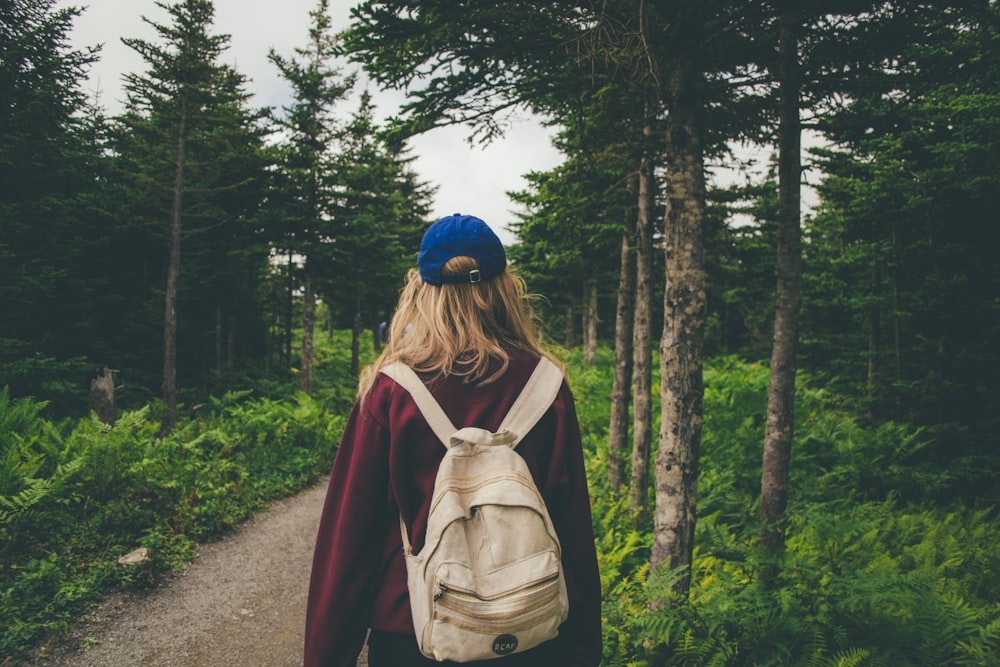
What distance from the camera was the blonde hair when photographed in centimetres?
175

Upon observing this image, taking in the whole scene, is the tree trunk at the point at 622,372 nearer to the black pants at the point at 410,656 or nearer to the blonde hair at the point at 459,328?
the blonde hair at the point at 459,328

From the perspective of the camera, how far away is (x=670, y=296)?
4191 millimetres

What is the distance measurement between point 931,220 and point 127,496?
633 inches

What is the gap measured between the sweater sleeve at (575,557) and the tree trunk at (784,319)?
4.98 m

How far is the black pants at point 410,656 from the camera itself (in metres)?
1.59

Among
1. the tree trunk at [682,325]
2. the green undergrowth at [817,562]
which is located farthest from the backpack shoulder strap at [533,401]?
the green undergrowth at [817,562]

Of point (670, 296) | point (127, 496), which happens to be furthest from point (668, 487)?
point (127, 496)

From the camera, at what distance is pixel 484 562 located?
57.4 inches

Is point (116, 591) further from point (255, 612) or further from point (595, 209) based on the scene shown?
point (595, 209)

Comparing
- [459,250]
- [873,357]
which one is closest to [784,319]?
[459,250]

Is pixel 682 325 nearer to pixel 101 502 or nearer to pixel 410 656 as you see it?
pixel 410 656

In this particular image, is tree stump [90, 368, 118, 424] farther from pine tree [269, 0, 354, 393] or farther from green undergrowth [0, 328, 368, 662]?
pine tree [269, 0, 354, 393]

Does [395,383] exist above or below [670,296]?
below

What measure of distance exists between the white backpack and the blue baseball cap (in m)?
0.61
